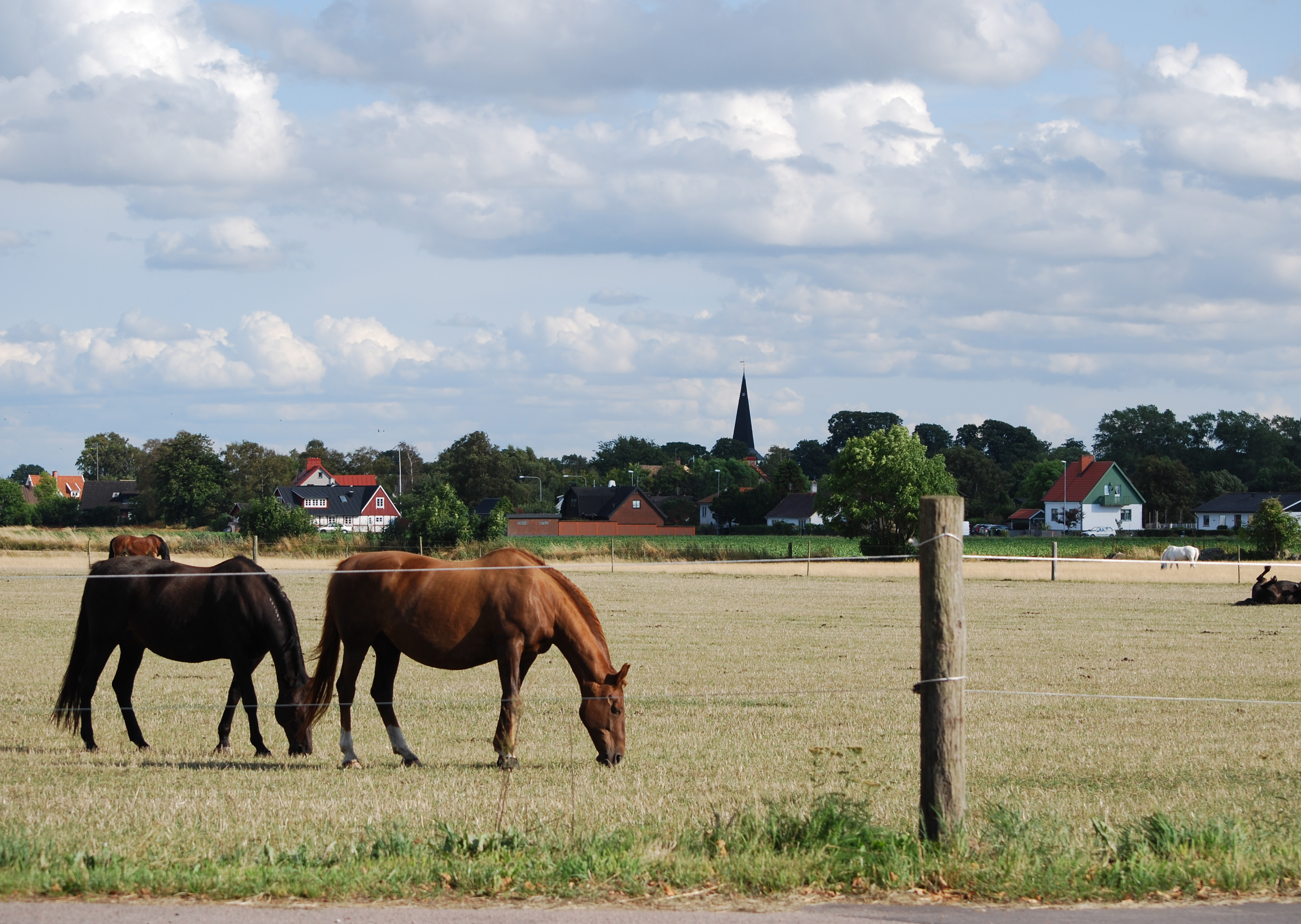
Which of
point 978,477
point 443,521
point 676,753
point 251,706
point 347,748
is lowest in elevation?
point 676,753

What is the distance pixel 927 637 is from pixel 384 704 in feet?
17.2

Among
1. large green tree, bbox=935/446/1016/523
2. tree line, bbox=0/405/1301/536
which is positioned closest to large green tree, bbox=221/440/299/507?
tree line, bbox=0/405/1301/536

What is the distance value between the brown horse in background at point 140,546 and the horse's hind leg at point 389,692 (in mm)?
11709

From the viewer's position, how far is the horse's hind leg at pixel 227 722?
32.5ft

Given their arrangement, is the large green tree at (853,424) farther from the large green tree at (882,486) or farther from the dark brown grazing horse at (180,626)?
the dark brown grazing horse at (180,626)

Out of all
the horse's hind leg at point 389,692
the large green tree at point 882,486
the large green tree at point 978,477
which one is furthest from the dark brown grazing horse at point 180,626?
the large green tree at point 978,477

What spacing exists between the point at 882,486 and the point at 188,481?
67211 millimetres

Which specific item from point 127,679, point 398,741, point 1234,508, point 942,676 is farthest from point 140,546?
point 1234,508

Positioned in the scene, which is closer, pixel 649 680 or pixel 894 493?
pixel 649 680

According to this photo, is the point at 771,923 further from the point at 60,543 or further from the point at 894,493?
the point at 894,493

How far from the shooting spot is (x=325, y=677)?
962cm

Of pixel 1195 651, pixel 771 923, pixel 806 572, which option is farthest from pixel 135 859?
pixel 806 572

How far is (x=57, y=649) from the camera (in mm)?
17953

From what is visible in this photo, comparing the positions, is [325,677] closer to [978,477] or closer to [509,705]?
[509,705]
